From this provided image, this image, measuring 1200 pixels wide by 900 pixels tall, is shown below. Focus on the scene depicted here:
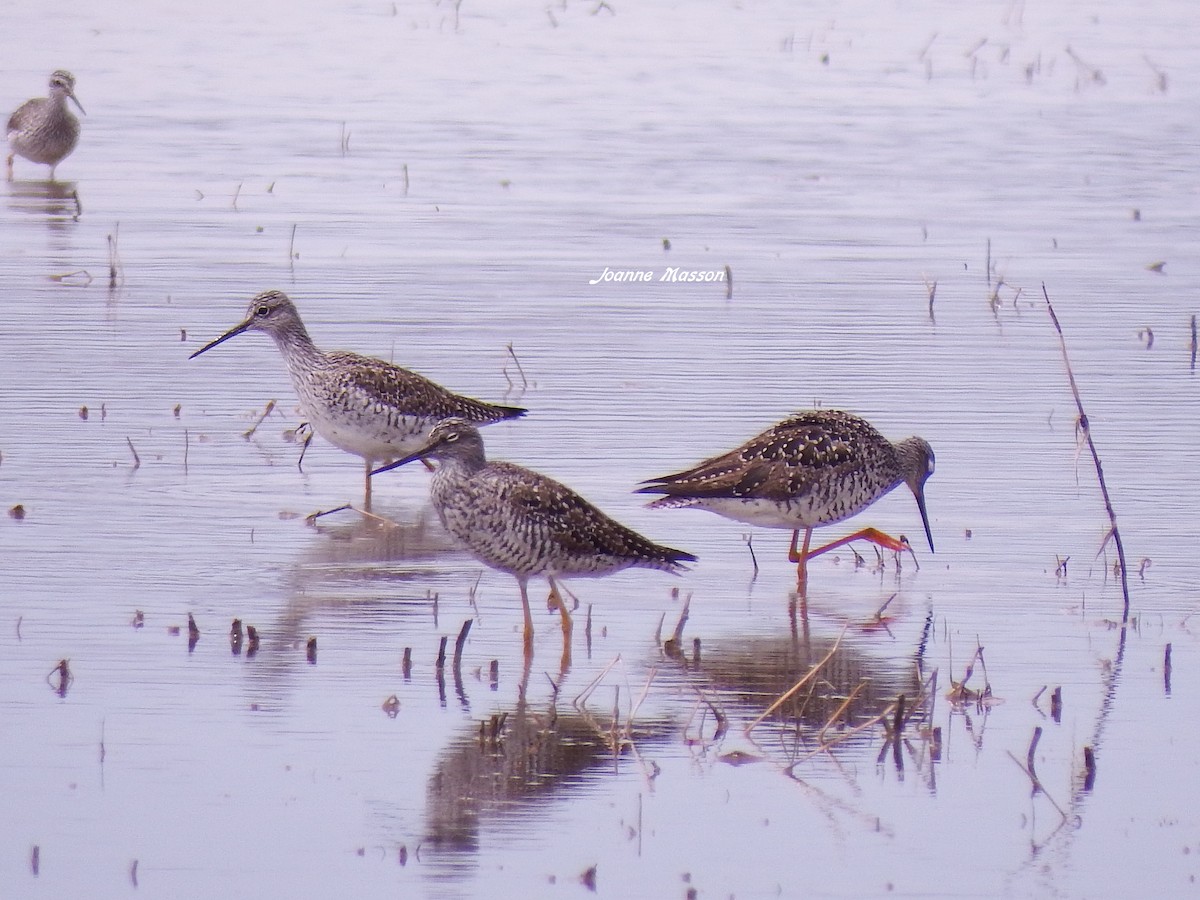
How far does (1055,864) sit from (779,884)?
3.06ft

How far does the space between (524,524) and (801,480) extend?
1.86m

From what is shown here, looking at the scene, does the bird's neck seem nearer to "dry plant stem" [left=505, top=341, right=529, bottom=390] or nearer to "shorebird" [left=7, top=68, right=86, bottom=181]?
"dry plant stem" [left=505, top=341, right=529, bottom=390]

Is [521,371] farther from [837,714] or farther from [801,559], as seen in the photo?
[837,714]

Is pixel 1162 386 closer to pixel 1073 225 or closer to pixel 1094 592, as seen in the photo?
pixel 1094 592

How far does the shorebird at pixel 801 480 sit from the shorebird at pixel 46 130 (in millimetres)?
12362

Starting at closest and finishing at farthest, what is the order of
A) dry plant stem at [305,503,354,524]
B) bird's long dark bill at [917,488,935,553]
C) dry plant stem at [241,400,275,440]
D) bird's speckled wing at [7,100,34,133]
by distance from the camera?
bird's long dark bill at [917,488,935,553] → dry plant stem at [305,503,354,524] → dry plant stem at [241,400,275,440] → bird's speckled wing at [7,100,34,133]

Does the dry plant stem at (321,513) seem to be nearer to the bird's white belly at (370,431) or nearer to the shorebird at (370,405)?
the shorebird at (370,405)

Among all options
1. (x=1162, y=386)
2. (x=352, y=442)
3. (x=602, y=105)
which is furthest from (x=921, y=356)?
(x=602, y=105)

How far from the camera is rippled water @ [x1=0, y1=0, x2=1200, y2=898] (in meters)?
7.55

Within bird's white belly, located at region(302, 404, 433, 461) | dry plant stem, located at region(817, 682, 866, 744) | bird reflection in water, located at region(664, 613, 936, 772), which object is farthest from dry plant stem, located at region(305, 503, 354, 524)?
dry plant stem, located at region(817, 682, 866, 744)

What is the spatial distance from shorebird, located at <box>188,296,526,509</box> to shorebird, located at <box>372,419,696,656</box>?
84.6 inches

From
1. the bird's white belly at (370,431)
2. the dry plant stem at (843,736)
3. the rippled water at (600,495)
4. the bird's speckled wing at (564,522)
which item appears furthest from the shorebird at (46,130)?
the dry plant stem at (843,736)

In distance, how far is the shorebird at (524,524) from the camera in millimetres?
9664

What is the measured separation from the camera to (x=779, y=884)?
23.4 ft
